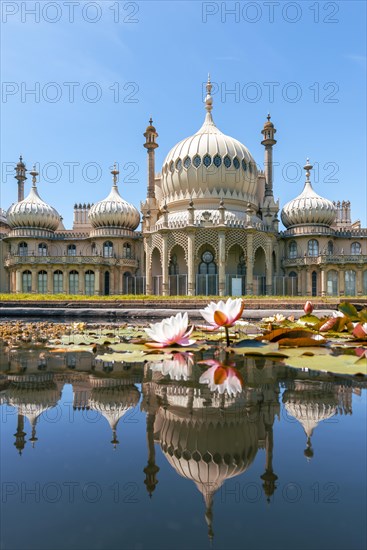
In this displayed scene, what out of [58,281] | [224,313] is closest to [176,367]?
[224,313]

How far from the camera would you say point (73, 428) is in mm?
1531

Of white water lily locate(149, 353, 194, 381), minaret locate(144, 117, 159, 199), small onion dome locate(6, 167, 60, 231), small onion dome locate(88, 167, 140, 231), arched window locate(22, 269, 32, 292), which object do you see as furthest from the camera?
small onion dome locate(6, 167, 60, 231)

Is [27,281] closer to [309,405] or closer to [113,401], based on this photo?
[113,401]

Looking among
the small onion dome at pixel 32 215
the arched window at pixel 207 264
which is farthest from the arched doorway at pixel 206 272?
the small onion dome at pixel 32 215

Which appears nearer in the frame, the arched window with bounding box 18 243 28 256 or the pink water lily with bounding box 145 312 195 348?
the pink water lily with bounding box 145 312 195 348

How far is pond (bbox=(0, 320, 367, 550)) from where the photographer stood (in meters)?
0.88

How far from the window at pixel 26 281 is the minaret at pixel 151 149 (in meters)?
11.9

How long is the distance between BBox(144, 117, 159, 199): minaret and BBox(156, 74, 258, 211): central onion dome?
2.73 metres

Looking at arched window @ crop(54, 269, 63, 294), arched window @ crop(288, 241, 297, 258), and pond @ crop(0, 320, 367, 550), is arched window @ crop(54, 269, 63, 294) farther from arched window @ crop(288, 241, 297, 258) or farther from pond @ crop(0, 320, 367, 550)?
pond @ crop(0, 320, 367, 550)

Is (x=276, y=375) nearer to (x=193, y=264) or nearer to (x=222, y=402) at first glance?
(x=222, y=402)

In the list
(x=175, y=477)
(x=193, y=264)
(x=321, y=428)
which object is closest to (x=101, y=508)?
(x=175, y=477)

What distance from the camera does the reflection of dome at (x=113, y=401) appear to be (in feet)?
5.56

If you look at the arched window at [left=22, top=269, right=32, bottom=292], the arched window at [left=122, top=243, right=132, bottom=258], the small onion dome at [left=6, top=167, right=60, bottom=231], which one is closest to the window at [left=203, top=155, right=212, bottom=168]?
Answer: the arched window at [left=122, top=243, right=132, bottom=258]

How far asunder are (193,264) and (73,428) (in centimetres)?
2394
